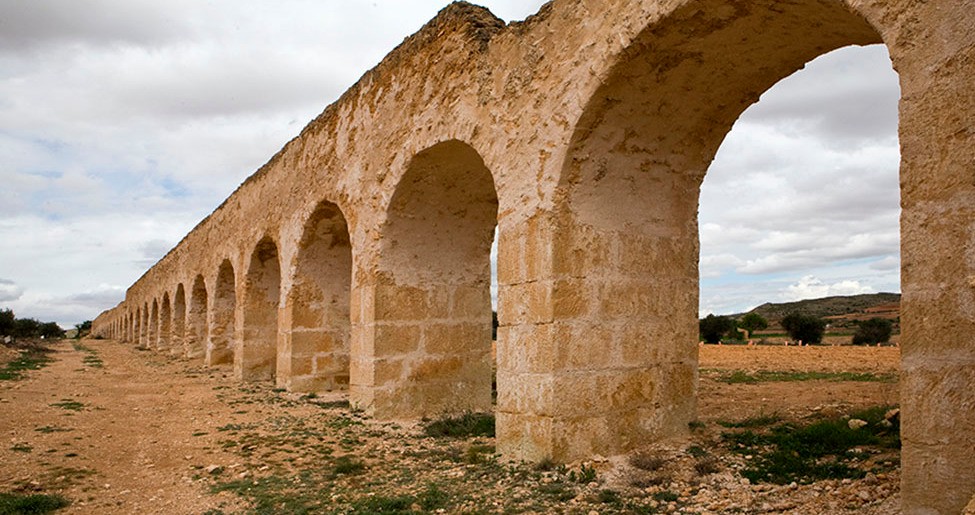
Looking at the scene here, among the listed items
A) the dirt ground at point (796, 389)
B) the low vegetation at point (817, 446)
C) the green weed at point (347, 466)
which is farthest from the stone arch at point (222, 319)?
the low vegetation at point (817, 446)

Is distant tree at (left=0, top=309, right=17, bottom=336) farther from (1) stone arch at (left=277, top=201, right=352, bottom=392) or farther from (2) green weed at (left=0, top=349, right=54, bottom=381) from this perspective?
(1) stone arch at (left=277, top=201, right=352, bottom=392)

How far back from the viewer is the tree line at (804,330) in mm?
24984

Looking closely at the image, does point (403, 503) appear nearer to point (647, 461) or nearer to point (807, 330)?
point (647, 461)

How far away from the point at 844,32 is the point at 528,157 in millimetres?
2161

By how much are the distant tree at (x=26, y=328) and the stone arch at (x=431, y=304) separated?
32405 millimetres

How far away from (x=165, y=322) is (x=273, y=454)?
19.8 meters

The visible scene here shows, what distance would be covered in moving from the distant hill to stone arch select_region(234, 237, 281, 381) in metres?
28.7

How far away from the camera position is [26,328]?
35.2m

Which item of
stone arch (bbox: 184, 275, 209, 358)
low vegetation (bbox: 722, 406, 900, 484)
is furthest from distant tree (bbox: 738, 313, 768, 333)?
low vegetation (bbox: 722, 406, 900, 484)

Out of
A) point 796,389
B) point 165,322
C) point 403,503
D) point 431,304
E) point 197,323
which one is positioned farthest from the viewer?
point 165,322

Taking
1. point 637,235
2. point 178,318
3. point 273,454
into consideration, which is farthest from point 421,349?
point 178,318

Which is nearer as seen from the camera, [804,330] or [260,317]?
[260,317]

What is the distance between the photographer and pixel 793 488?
12.4ft

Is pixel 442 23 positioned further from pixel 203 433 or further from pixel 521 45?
pixel 203 433
